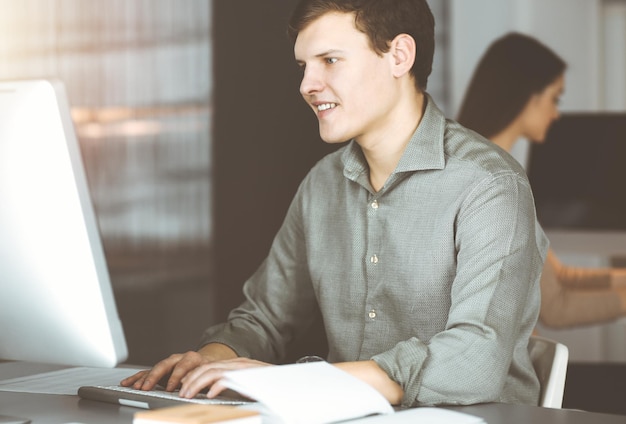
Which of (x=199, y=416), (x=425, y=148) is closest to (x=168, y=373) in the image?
(x=199, y=416)

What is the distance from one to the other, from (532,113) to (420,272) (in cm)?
171

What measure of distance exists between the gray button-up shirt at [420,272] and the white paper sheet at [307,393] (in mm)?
182

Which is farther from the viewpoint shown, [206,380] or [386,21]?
[386,21]

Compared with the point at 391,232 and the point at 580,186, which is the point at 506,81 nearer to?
the point at 580,186

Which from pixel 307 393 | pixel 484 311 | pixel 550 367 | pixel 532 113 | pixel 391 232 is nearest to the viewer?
pixel 307 393

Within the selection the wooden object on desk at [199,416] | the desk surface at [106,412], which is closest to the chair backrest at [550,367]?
the desk surface at [106,412]

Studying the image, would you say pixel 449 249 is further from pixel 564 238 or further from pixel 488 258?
pixel 564 238

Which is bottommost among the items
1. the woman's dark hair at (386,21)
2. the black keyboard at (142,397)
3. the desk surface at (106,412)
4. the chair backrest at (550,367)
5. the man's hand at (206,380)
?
the chair backrest at (550,367)

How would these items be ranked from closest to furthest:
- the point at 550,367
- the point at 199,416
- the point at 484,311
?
the point at 199,416 → the point at 484,311 → the point at 550,367

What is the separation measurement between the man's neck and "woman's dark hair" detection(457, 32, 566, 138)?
1342mm

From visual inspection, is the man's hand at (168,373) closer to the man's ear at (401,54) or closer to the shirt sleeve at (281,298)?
the shirt sleeve at (281,298)

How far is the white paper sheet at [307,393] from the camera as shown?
3.44ft

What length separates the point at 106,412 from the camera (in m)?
1.20

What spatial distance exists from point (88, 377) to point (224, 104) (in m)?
2.87
